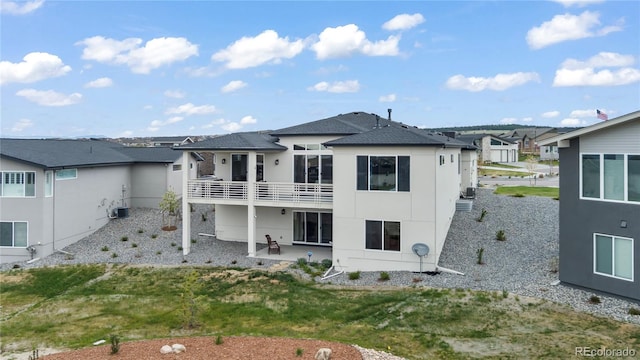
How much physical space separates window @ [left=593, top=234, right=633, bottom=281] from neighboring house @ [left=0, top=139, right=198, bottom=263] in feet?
54.0

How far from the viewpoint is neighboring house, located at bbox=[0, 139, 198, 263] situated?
19.9 meters

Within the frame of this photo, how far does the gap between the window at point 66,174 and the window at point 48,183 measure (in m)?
0.43

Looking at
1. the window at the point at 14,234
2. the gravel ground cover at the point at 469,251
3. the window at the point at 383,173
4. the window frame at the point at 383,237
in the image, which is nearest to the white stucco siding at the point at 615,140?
the gravel ground cover at the point at 469,251

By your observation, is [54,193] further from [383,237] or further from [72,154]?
[383,237]

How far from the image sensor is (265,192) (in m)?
18.7

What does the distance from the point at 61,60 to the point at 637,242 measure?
3232 centimetres

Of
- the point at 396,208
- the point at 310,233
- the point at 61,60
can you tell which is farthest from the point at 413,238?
the point at 61,60

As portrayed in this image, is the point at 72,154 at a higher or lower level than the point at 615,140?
higher

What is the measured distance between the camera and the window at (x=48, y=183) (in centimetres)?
2000

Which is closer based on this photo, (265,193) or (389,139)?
(389,139)

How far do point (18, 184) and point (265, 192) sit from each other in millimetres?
12535

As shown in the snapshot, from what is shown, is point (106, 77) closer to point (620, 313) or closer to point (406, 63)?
point (406, 63)

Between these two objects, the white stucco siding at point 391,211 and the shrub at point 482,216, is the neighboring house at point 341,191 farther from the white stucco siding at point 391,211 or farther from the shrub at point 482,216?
the shrub at point 482,216

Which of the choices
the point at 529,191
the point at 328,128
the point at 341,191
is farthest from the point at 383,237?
the point at 529,191
